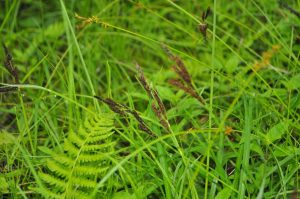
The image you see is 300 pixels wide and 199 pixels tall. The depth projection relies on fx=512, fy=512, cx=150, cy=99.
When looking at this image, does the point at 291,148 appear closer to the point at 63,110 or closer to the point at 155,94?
the point at 155,94

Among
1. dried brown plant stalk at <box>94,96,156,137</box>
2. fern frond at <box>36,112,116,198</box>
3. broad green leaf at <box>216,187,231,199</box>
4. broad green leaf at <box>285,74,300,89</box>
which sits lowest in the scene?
broad green leaf at <box>216,187,231,199</box>

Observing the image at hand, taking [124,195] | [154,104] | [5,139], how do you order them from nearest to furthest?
[154,104]
[124,195]
[5,139]

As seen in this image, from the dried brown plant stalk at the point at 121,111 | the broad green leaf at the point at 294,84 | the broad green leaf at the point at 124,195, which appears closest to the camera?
the dried brown plant stalk at the point at 121,111

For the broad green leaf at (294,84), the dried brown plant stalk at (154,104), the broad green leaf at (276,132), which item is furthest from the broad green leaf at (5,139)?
the broad green leaf at (294,84)

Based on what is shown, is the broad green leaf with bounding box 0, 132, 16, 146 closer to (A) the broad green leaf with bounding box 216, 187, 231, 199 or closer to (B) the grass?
(B) the grass

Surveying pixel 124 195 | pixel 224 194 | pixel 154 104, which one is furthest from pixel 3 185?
pixel 224 194

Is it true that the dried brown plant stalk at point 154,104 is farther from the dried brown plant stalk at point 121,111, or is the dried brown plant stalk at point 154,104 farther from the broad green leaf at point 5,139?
the broad green leaf at point 5,139

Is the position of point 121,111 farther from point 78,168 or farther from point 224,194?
point 224,194

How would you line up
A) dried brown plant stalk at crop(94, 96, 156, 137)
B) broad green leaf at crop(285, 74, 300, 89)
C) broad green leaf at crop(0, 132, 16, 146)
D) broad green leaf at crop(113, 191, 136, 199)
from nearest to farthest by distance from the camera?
dried brown plant stalk at crop(94, 96, 156, 137)
broad green leaf at crop(113, 191, 136, 199)
broad green leaf at crop(0, 132, 16, 146)
broad green leaf at crop(285, 74, 300, 89)

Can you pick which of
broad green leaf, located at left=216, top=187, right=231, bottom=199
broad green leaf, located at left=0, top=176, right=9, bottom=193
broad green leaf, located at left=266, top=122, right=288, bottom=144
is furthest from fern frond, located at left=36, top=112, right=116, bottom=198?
broad green leaf, located at left=266, top=122, right=288, bottom=144
